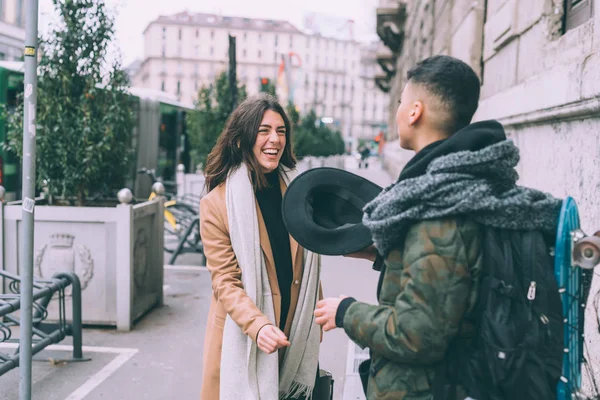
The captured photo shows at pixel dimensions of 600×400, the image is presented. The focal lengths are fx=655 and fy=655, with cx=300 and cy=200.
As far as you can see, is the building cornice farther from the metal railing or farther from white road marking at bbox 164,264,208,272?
white road marking at bbox 164,264,208,272

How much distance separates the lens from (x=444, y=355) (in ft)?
5.57

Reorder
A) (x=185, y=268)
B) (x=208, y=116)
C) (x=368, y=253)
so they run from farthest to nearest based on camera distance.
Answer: (x=208, y=116) → (x=185, y=268) → (x=368, y=253)

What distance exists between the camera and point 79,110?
5801mm

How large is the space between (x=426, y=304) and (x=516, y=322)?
0.22 metres

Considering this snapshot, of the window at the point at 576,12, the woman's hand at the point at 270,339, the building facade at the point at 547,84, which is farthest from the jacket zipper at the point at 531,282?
the window at the point at 576,12

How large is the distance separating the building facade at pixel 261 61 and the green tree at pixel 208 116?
8990 centimetres

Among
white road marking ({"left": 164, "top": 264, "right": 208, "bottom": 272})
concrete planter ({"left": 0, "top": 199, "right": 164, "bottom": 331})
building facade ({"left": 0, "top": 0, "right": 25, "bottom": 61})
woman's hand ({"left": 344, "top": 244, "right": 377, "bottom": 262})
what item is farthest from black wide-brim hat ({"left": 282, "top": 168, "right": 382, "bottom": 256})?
building facade ({"left": 0, "top": 0, "right": 25, "bottom": 61})

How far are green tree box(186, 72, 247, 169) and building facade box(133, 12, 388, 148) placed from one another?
8990 cm

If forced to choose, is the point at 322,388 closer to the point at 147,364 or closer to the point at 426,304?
the point at 426,304

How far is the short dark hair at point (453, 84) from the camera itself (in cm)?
171

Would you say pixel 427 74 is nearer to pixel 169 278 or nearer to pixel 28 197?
pixel 28 197

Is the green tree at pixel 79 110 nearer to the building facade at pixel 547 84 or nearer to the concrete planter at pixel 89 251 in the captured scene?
the concrete planter at pixel 89 251

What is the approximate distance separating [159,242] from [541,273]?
5179 mm

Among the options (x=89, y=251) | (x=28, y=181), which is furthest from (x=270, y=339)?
(x=89, y=251)
